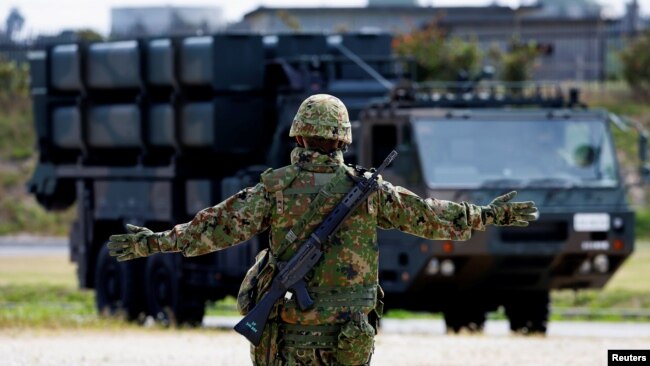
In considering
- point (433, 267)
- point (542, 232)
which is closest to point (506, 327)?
point (542, 232)

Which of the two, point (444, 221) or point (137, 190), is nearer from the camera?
point (444, 221)

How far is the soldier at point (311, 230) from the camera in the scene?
9008mm

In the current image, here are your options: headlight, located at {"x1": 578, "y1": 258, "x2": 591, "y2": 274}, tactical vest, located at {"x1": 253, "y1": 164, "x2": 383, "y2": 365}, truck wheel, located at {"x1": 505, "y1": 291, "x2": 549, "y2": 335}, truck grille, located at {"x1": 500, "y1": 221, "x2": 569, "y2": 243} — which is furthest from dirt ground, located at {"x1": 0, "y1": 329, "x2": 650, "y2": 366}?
tactical vest, located at {"x1": 253, "y1": 164, "x2": 383, "y2": 365}

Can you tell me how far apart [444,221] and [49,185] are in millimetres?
15505

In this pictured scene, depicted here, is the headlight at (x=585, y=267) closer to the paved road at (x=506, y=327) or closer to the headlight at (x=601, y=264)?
the headlight at (x=601, y=264)

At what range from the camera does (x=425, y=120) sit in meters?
19.1

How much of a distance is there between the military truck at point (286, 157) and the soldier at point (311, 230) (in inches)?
371

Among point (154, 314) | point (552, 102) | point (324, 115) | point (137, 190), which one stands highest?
point (324, 115)

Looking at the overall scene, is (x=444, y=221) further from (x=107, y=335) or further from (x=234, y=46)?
(x=234, y=46)

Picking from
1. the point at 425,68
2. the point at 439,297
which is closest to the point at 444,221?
the point at 439,297

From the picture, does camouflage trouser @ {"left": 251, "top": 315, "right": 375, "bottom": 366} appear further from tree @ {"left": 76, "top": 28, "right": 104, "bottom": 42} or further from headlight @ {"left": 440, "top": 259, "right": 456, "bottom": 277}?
tree @ {"left": 76, "top": 28, "right": 104, "bottom": 42}

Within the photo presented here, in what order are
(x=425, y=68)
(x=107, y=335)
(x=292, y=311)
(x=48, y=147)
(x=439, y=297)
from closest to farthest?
(x=292, y=311)
(x=107, y=335)
(x=439, y=297)
(x=48, y=147)
(x=425, y=68)

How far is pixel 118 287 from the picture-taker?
22.9 meters

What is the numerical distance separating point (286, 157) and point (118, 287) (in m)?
3.70
